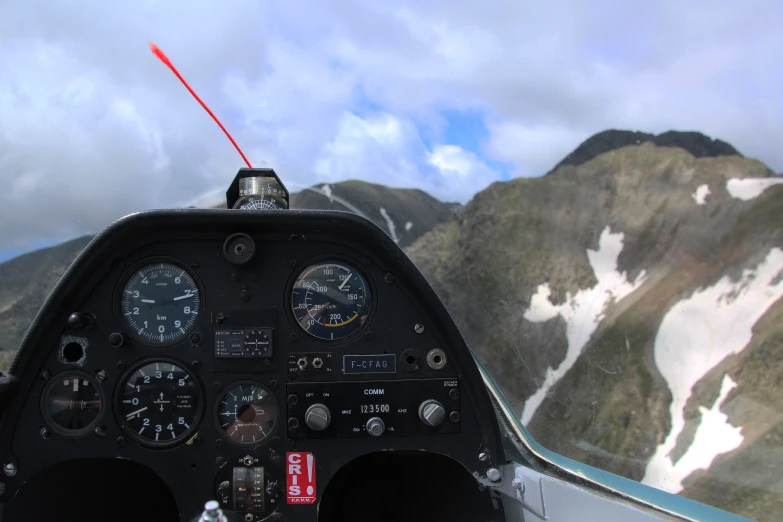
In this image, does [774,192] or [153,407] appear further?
[774,192]

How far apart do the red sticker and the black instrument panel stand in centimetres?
2

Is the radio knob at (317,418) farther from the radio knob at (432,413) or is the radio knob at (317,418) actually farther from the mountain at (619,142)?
the mountain at (619,142)

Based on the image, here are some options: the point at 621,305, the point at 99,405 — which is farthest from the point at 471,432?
the point at 99,405

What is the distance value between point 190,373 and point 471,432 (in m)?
1.21

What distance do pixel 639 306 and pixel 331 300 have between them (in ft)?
4.57

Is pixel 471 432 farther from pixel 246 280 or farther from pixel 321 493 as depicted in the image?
pixel 246 280

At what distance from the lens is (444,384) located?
2.67m

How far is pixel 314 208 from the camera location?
2775mm

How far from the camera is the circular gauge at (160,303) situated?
2.62 metres

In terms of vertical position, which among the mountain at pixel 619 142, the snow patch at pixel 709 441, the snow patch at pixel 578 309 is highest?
the mountain at pixel 619 142

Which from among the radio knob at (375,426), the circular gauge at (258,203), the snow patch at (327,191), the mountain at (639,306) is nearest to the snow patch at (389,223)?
the mountain at (639,306)

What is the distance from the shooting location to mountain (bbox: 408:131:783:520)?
7.54ft

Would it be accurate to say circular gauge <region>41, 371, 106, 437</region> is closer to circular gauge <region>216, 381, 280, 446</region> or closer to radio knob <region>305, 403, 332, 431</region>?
circular gauge <region>216, 381, 280, 446</region>

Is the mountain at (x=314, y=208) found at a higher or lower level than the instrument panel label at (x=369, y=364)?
higher
